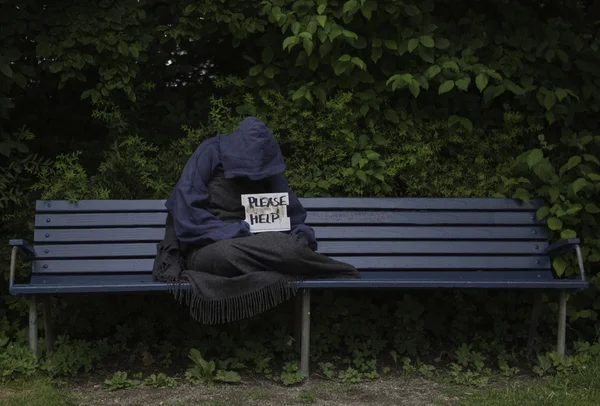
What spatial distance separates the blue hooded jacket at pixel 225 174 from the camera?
16.1 ft

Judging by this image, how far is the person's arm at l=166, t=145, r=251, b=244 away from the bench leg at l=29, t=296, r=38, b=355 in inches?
33.3

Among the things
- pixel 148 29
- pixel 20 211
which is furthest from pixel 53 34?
pixel 20 211

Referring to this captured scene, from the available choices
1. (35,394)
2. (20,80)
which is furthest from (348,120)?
(35,394)

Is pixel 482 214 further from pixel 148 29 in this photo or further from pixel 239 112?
pixel 148 29

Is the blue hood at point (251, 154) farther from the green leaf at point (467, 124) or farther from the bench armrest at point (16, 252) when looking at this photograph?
the green leaf at point (467, 124)

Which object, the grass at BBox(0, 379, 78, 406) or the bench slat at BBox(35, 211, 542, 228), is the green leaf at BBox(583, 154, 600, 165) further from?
the grass at BBox(0, 379, 78, 406)

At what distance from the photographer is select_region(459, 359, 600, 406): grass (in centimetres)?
457

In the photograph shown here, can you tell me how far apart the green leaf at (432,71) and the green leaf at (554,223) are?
117 cm

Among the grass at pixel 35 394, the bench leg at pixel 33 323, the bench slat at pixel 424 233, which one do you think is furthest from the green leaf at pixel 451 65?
the grass at pixel 35 394

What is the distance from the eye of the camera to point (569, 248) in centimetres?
543

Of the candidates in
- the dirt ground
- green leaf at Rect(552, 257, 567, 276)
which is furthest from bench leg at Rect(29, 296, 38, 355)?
green leaf at Rect(552, 257, 567, 276)

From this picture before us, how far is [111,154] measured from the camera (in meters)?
5.96

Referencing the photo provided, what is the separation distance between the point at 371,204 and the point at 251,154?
3.49 feet

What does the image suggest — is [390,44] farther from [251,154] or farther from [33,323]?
[33,323]
